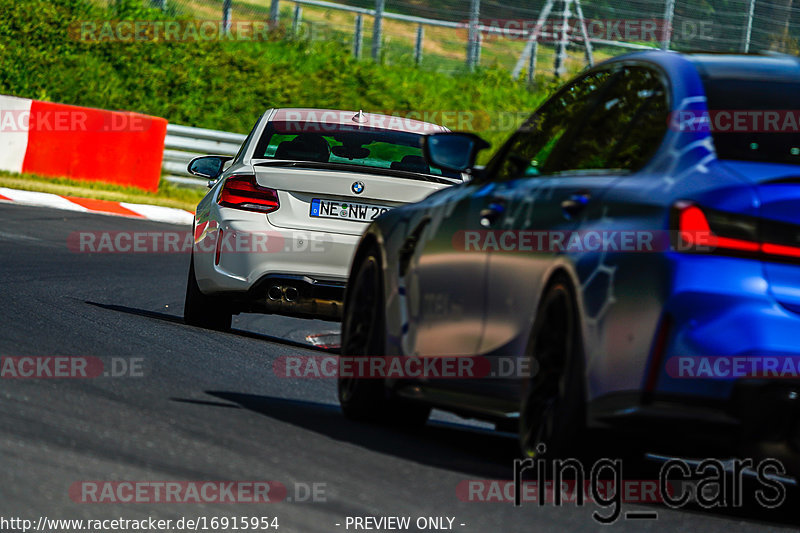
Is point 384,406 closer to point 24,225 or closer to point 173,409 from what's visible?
point 173,409

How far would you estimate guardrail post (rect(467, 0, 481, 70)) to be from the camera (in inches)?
1255

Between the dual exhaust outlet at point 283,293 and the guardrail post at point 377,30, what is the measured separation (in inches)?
846

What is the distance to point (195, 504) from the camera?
5.07 m

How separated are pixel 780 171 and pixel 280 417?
267 centimetres

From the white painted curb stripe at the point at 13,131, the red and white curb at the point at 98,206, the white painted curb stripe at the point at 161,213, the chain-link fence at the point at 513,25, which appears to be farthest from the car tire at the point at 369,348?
the chain-link fence at the point at 513,25

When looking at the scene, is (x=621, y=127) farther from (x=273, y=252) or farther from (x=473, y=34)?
(x=473, y=34)

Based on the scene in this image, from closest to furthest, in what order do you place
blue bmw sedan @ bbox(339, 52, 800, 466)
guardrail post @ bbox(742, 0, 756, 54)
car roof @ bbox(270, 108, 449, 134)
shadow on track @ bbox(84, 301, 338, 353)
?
blue bmw sedan @ bbox(339, 52, 800, 466), car roof @ bbox(270, 108, 449, 134), shadow on track @ bbox(84, 301, 338, 353), guardrail post @ bbox(742, 0, 756, 54)

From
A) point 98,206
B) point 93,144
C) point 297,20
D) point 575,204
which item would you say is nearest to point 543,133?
point 575,204

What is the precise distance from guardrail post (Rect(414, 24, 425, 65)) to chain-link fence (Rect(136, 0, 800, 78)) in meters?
0.03

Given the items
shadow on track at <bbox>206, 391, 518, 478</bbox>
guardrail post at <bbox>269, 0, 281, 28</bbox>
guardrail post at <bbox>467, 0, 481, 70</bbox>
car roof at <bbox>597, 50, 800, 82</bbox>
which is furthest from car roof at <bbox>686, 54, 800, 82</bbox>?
guardrail post at <bbox>269, 0, 281, 28</bbox>

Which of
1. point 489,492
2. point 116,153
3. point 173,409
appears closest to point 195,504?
point 489,492

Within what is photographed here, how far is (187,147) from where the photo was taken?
25812 mm

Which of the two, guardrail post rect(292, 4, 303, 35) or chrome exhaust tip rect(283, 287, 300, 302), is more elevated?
guardrail post rect(292, 4, 303, 35)

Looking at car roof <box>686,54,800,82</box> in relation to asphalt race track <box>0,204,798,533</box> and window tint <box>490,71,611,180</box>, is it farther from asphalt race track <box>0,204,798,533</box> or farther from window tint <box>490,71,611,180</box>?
asphalt race track <box>0,204,798,533</box>
